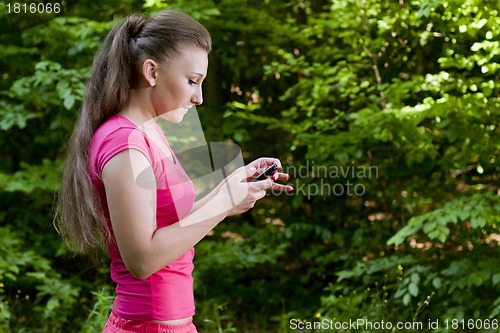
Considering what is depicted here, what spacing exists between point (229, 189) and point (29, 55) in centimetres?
390

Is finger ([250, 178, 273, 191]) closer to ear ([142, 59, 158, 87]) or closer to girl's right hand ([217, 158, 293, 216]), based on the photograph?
girl's right hand ([217, 158, 293, 216])

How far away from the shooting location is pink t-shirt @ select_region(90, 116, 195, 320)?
1.35 meters

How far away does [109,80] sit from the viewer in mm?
1454

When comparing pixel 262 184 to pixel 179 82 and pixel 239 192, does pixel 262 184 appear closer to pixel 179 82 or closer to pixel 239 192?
pixel 239 192

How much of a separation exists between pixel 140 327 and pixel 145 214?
11.9 inches

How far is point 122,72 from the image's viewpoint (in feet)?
4.74

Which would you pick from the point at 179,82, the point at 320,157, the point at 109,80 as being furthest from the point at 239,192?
the point at 320,157

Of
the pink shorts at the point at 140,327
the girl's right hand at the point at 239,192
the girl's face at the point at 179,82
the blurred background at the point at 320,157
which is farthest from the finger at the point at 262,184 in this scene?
the blurred background at the point at 320,157

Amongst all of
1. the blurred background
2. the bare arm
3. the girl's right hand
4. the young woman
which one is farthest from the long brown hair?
the blurred background

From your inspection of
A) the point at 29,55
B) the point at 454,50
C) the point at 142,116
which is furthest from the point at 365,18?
the point at 142,116

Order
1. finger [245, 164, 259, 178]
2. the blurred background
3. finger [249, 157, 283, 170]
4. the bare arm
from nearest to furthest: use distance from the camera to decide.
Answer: the bare arm < finger [245, 164, 259, 178] < finger [249, 157, 283, 170] < the blurred background

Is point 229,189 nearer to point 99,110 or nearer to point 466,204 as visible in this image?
point 99,110

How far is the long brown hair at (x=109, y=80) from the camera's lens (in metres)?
1.44

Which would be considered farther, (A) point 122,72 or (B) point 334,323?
(B) point 334,323
